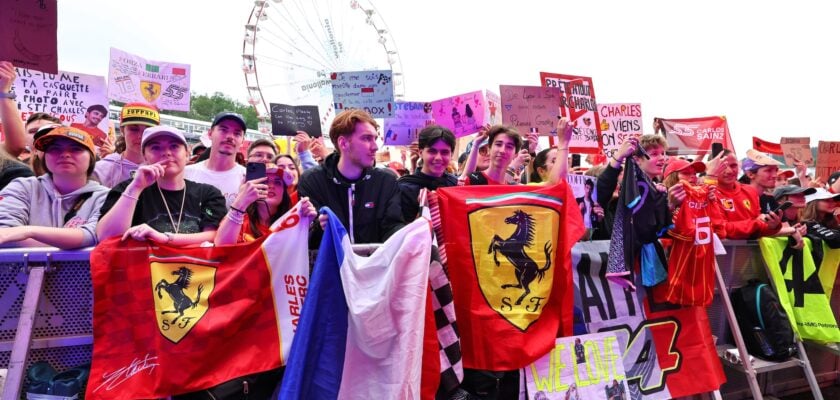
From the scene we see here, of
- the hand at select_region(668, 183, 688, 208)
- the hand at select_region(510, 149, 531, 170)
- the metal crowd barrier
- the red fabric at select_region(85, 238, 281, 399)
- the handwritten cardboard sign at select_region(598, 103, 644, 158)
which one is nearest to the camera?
the metal crowd barrier

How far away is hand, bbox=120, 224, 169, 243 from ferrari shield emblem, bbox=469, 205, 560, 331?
179 cm

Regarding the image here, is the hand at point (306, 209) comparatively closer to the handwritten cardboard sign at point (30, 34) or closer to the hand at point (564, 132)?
the hand at point (564, 132)

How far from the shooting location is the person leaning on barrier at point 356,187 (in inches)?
120

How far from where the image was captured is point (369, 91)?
614 centimetres

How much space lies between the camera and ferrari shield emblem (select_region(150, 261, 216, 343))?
8.35ft

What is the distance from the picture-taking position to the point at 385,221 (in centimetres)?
303

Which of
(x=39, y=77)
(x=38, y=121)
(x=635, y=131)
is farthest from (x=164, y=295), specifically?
(x=635, y=131)

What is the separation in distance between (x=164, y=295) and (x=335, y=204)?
107 centimetres

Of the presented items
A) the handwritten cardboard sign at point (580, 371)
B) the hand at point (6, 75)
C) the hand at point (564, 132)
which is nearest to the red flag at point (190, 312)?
the handwritten cardboard sign at point (580, 371)

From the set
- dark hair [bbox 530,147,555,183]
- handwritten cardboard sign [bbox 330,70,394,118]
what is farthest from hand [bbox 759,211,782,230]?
handwritten cardboard sign [bbox 330,70,394,118]

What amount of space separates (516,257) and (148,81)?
644 centimetres

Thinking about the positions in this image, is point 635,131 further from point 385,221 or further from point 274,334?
point 274,334

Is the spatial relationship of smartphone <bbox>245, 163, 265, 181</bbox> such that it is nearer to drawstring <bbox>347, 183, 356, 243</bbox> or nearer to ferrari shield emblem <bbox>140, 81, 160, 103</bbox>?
drawstring <bbox>347, 183, 356, 243</bbox>

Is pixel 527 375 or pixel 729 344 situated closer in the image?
pixel 527 375
